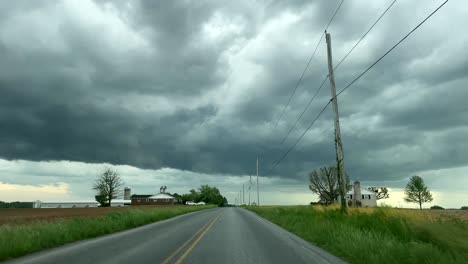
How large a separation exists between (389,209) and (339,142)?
6359 mm

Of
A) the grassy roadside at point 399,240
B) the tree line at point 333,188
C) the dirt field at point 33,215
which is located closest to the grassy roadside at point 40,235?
the dirt field at point 33,215

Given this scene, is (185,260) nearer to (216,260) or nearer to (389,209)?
(216,260)

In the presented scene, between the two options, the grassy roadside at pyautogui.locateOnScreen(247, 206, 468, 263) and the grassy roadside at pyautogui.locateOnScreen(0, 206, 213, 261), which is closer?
the grassy roadside at pyautogui.locateOnScreen(247, 206, 468, 263)

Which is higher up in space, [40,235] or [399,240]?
[399,240]

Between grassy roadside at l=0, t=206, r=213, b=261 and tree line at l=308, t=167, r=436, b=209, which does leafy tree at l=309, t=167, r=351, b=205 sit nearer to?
tree line at l=308, t=167, r=436, b=209

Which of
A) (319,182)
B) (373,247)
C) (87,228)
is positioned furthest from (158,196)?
(373,247)

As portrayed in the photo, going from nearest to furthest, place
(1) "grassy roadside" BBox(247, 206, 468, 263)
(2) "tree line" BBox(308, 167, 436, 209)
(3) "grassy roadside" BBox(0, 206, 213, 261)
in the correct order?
(1) "grassy roadside" BBox(247, 206, 468, 263)
(3) "grassy roadside" BBox(0, 206, 213, 261)
(2) "tree line" BBox(308, 167, 436, 209)

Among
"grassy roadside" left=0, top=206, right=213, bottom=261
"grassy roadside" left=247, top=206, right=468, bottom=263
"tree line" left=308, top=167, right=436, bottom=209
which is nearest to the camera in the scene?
"grassy roadside" left=247, top=206, right=468, bottom=263

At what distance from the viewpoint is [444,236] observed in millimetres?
10016

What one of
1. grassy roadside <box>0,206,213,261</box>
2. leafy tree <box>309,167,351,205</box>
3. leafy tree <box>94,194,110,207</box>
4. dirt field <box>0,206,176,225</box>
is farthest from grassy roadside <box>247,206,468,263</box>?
leafy tree <box>94,194,110,207</box>

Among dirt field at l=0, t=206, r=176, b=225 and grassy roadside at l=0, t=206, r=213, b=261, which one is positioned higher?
grassy roadside at l=0, t=206, r=213, b=261

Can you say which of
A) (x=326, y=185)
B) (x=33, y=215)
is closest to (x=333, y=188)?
(x=326, y=185)

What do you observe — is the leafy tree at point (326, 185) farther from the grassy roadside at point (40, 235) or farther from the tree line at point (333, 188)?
the grassy roadside at point (40, 235)

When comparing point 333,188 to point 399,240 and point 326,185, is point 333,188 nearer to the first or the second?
point 326,185
